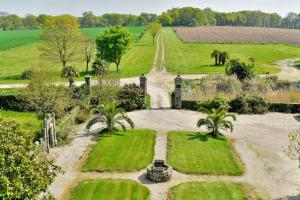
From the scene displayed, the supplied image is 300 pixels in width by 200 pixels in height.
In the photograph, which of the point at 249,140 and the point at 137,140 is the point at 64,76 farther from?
the point at 249,140

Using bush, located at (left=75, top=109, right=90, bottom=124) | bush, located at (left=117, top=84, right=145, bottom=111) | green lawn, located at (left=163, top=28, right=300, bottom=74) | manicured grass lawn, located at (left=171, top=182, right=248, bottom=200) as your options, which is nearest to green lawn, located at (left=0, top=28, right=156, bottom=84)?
green lawn, located at (left=163, top=28, right=300, bottom=74)

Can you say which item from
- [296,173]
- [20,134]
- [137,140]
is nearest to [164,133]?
[137,140]

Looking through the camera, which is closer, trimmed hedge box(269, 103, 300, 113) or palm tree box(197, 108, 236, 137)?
palm tree box(197, 108, 236, 137)

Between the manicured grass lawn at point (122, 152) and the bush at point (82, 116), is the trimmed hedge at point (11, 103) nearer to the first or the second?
the bush at point (82, 116)

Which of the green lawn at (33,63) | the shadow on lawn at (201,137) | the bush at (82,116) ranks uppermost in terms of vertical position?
the green lawn at (33,63)

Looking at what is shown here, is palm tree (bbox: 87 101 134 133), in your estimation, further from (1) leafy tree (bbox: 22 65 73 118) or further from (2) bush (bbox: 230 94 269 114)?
(2) bush (bbox: 230 94 269 114)

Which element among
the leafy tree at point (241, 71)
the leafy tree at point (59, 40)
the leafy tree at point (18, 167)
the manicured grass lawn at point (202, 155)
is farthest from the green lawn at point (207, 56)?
the leafy tree at point (18, 167)

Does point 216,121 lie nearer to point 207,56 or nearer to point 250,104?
point 250,104
